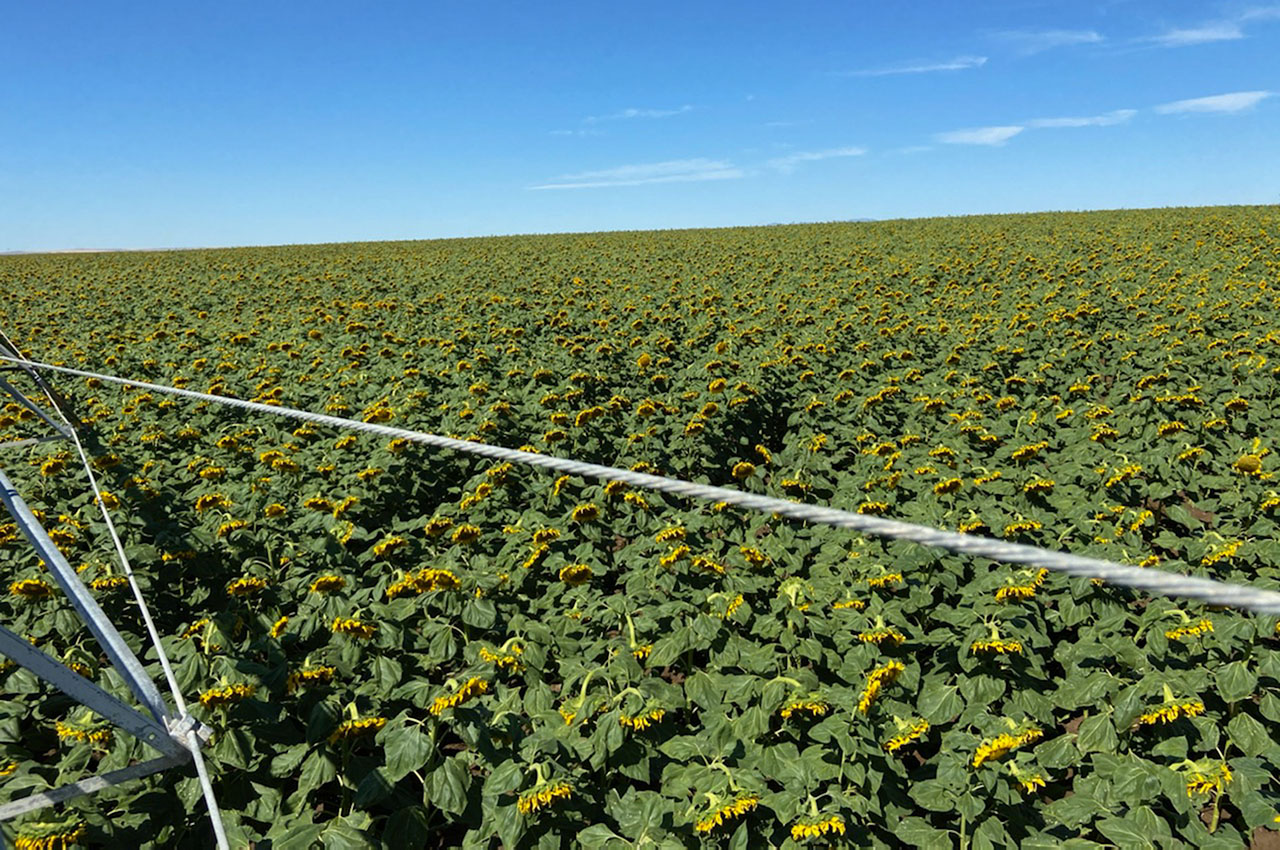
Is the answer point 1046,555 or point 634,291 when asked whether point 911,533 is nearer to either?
point 1046,555

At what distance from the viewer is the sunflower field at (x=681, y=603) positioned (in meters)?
2.76

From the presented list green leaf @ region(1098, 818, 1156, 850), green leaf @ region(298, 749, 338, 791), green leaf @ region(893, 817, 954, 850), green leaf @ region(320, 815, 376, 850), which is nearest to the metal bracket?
green leaf @ region(320, 815, 376, 850)

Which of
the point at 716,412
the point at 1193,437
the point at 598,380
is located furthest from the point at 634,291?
the point at 1193,437

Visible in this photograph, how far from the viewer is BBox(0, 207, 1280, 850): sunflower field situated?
276 cm

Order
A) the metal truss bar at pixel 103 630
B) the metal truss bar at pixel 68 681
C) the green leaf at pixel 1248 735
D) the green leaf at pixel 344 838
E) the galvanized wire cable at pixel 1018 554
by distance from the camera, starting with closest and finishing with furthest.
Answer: the galvanized wire cable at pixel 1018 554
the metal truss bar at pixel 68 681
the metal truss bar at pixel 103 630
the green leaf at pixel 344 838
the green leaf at pixel 1248 735

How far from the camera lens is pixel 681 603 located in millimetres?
3879

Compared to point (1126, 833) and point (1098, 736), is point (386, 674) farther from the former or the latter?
A: point (1098, 736)

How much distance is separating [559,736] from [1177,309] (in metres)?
13.2

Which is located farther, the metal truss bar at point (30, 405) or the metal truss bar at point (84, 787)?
the metal truss bar at point (30, 405)

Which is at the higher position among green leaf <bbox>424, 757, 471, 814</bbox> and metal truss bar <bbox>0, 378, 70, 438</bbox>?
metal truss bar <bbox>0, 378, 70, 438</bbox>

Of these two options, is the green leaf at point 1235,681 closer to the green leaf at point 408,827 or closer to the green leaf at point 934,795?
the green leaf at point 934,795

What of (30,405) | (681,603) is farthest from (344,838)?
(30,405)

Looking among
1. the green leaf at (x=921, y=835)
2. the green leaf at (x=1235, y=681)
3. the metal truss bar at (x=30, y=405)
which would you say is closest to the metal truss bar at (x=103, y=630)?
the green leaf at (x=921, y=835)

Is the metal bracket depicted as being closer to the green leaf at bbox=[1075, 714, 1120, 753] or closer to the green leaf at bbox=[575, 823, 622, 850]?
the green leaf at bbox=[575, 823, 622, 850]
